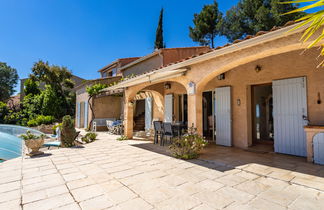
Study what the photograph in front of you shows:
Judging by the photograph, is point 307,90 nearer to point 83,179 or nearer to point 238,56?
point 238,56

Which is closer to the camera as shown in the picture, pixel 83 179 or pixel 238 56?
pixel 83 179

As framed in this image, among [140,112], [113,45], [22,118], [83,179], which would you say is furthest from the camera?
[113,45]

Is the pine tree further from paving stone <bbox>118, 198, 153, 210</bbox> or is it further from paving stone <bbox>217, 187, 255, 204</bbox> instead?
paving stone <bbox>118, 198, 153, 210</bbox>

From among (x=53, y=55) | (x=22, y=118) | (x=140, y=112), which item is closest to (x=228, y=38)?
(x=140, y=112)

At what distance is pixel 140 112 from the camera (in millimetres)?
17516

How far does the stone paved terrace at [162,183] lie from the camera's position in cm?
304

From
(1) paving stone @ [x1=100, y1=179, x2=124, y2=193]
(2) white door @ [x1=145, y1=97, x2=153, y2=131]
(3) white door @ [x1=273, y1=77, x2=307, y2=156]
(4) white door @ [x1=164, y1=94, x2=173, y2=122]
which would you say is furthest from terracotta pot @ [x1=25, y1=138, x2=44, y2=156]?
(3) white door @ [x1=273, y1=77, x2=307, y2=156]

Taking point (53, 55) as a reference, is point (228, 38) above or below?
above

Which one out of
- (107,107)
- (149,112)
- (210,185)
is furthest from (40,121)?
(210,185)

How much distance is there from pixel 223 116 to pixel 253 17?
2176 centimetres

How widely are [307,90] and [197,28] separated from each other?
77.2ft

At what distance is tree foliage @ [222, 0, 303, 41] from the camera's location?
65.9ft

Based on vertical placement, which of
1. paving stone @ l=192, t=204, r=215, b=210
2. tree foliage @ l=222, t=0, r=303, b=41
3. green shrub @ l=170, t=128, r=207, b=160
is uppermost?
tree foliage @ l=222, t=0, r=303, b=41

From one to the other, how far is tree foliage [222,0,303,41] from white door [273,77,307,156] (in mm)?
17811
